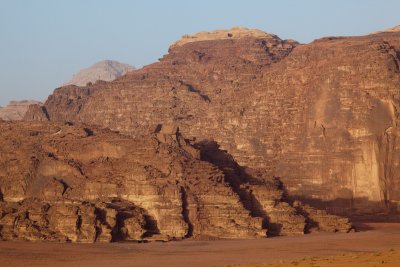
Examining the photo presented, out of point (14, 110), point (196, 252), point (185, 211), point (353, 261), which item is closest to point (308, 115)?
point (185, 211)

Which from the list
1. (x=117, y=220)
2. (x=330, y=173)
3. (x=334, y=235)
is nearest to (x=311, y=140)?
(x=330, y=173)

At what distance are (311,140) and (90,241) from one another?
35272 mm

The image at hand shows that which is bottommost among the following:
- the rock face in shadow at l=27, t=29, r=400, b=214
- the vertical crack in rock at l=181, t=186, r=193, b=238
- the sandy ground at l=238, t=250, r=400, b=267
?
the sandy ground at l=238, t=250, r=400, b=267

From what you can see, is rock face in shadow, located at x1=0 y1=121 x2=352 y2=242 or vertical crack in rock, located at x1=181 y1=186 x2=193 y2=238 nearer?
rock face in shadow, located at x1=0 y1=121 x2=352 y2=242

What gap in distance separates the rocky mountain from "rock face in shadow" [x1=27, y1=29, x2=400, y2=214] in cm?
3286

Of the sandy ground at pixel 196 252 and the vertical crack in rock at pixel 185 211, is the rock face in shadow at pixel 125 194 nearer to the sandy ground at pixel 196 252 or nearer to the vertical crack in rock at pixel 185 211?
the vertical crack in rock at pixel 185 211

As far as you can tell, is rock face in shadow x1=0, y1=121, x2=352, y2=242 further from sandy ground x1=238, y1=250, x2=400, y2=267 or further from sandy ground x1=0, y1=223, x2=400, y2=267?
sandy ground x1=238, y1=250, x2=400, y2=267

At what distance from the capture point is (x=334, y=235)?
5938cm

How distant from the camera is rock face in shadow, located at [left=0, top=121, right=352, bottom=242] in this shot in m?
53.8

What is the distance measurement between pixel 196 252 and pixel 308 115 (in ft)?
121

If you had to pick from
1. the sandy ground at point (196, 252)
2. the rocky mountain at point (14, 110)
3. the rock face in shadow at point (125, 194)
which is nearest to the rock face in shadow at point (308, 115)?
the rock face in shadow at point (125, 194)

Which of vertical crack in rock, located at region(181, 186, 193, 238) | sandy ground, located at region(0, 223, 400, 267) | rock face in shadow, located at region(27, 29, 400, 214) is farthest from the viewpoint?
rock face in shadow, located at region(27, 29, 400, 214)

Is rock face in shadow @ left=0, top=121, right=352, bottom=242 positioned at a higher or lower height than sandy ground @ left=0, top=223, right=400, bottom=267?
higher

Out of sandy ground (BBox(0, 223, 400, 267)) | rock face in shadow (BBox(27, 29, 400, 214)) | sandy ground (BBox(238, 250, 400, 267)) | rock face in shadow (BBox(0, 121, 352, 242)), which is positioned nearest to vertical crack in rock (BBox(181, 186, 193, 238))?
rock face in shadow (BBox(0, 121, 352, 242))
